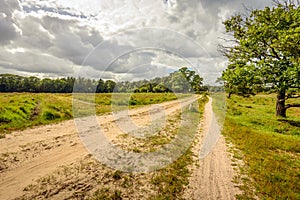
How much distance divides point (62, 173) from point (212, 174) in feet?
16.6

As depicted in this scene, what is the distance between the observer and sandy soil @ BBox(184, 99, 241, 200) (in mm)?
5465

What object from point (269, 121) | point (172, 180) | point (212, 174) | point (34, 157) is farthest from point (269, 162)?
point (269, 121)

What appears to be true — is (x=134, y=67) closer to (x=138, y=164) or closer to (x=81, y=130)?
(x=81, y=130)

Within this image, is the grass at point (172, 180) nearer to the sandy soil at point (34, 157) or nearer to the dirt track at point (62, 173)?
the dirt track at point (62, 173)

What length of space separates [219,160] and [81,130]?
26.9ft

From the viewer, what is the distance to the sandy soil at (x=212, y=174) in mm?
5465

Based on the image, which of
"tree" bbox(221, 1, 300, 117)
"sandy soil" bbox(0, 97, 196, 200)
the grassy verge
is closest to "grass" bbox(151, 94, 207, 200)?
the grassy verge

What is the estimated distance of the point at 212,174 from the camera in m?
6.72

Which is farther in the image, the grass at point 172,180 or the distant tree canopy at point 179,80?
the distant tree canopy at point 179,80

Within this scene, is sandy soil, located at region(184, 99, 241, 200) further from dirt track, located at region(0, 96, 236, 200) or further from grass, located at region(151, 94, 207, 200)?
grass, located at region(151, 94, 207, 200)

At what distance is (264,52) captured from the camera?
1614 cm

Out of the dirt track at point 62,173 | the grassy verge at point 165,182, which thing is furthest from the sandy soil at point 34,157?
the grassy verge at point 165,182

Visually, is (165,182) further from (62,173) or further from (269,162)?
(269,162)

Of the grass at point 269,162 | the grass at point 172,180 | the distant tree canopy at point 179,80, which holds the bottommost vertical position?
the grass at point 269,162
